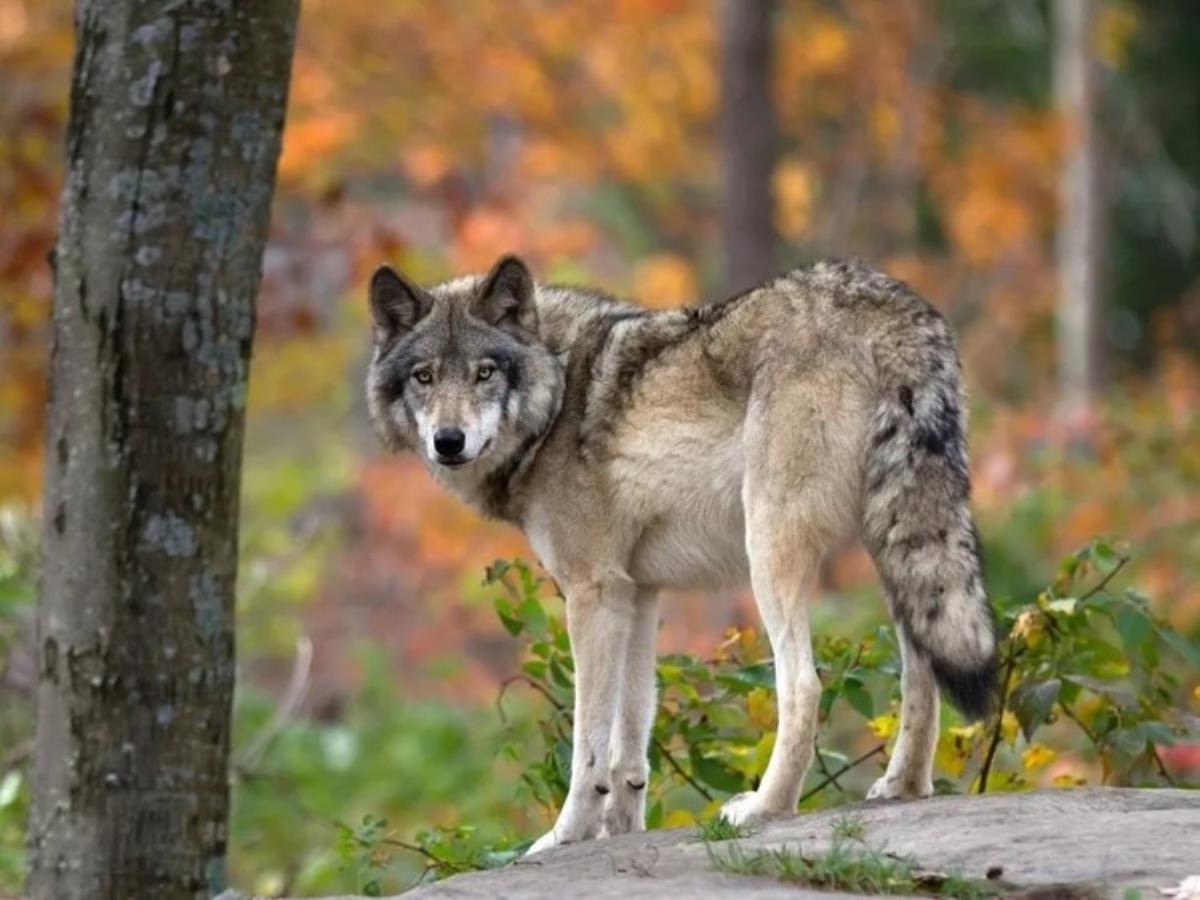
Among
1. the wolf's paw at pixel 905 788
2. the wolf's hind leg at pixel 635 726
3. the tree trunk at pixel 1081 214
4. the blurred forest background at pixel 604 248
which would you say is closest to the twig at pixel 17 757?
the blurred forest background at pixel 604 248

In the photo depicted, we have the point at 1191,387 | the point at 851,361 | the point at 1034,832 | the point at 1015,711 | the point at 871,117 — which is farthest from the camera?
the point at 871,117

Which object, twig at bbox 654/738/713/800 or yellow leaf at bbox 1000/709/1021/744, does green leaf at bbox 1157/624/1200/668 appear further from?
twig at bbox 654/738/713/800

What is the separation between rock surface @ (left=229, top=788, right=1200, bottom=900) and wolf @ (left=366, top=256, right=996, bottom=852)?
33cm

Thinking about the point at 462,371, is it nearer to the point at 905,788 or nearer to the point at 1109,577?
the point at 905,788

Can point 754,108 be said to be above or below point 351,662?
above

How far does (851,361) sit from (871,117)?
23.6 meters

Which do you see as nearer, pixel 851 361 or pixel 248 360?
pixel 851 361

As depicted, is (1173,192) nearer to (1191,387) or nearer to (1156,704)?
(1191,387)

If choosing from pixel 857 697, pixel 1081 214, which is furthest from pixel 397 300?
pixel 1081 214

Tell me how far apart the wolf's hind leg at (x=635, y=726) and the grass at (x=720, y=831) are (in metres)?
0.77

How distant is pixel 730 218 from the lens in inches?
770

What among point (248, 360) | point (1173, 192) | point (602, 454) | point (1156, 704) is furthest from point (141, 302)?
point (1173, 192)

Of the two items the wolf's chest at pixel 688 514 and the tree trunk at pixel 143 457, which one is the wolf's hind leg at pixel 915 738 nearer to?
the wolf's chest at pixel 688 514

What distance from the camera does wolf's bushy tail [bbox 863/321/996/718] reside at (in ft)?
19.2
